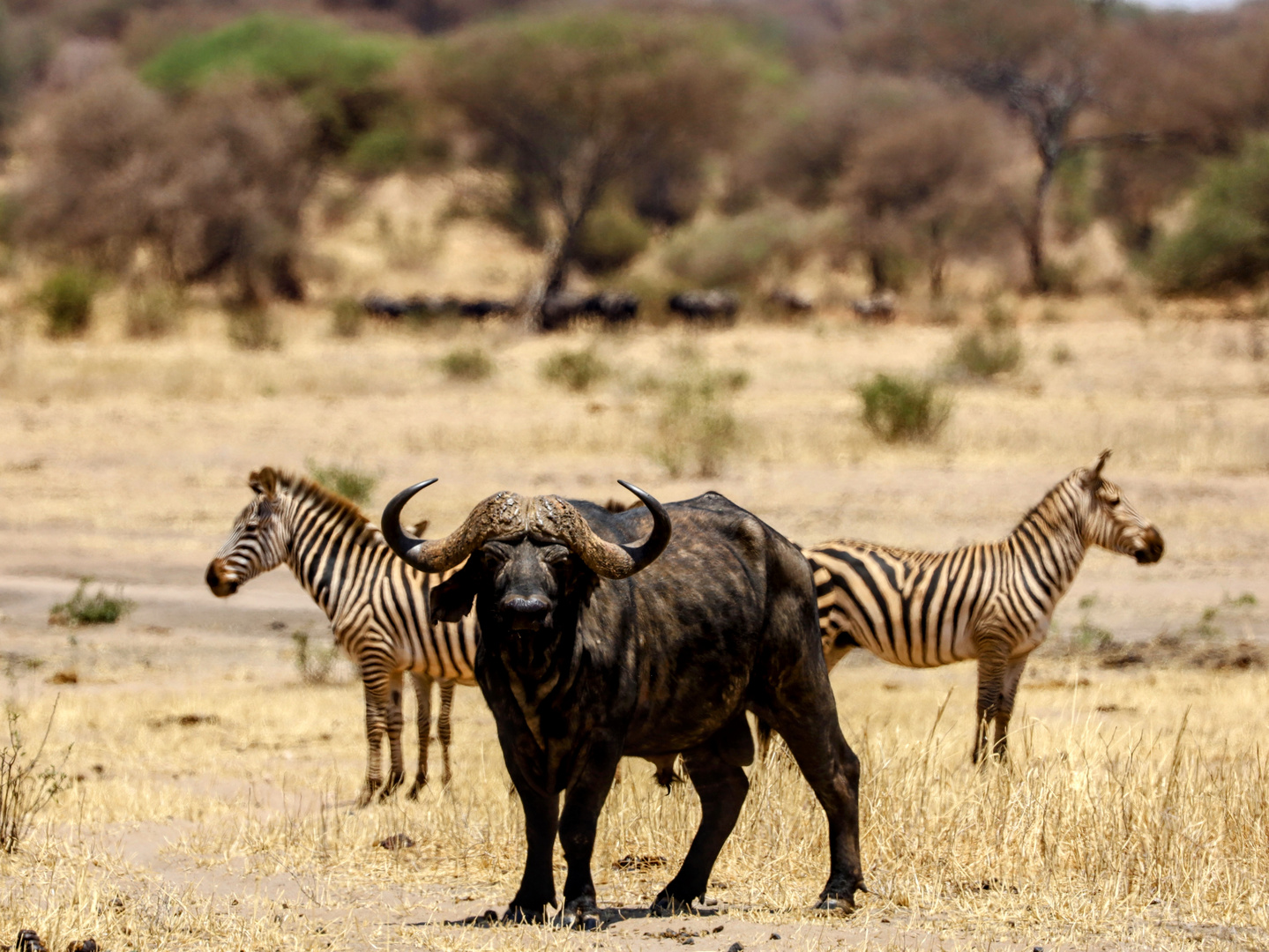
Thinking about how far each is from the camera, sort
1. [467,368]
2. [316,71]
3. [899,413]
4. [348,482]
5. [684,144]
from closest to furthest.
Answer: [348,482], [899,413], [467,368], [684,144], [316,71]

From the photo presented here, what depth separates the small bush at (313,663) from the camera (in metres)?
10.3

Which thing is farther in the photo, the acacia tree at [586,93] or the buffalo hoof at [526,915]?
the acacia tree at [586,93]

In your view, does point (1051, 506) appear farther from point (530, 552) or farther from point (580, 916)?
point (530, 552)

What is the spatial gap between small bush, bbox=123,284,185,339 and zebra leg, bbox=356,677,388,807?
21.5 meters

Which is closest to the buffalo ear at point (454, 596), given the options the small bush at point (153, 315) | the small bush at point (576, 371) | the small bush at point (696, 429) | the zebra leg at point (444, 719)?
the zebra leg at point (444, 719)

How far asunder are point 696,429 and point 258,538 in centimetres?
945

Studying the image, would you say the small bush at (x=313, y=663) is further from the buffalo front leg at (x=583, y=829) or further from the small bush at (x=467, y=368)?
the small bush at (x=467, y=368)

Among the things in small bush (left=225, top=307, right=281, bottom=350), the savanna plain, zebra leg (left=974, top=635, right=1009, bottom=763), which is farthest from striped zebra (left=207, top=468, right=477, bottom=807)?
small bush (left=225, top=307, right=281, bottom=350)

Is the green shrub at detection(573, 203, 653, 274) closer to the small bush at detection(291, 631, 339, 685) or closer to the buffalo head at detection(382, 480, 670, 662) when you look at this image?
the small bush at detection(291, 631, 339, 685)

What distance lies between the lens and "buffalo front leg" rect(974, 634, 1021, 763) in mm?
7844

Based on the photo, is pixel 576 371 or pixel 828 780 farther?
pixel 576 371

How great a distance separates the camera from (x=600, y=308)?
107 ft

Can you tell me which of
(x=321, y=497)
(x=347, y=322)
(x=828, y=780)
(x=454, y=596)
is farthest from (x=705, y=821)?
(x=347, y=322)

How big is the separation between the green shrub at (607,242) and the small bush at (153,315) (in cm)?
1279
